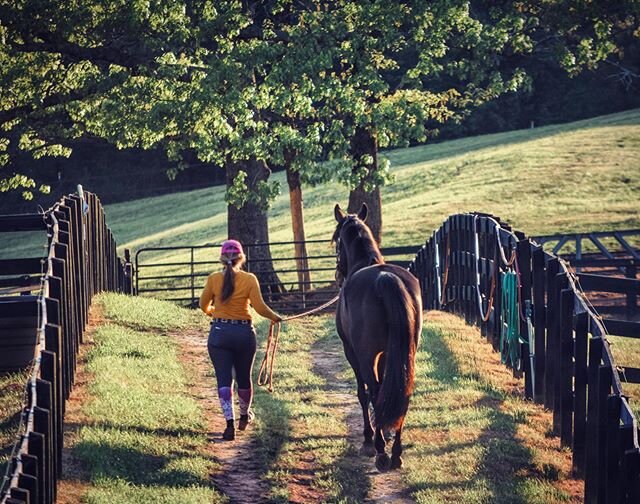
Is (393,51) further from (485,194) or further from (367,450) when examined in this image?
(485,194)

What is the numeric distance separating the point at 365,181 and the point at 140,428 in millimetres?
14900

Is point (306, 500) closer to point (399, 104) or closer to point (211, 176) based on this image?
point (399, 104)

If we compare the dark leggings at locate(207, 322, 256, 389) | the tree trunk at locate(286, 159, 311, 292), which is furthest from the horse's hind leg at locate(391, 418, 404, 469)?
the tree trunk at locate(286, 159, 311, 292)

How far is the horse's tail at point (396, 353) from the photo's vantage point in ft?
34.3

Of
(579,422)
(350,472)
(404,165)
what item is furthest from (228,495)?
(404,165)

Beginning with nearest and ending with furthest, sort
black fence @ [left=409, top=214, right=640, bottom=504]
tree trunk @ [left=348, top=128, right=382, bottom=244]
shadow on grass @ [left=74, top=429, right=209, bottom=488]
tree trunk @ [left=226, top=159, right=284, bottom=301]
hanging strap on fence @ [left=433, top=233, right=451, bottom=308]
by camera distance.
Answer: black fence @ [left=409, top=214, right=640, bottom=504] → shadow on grass @ [left=74, top=429, right=209, bottom=488] → hanging strap on fence @ [left=433, top=233, right=451, bottom=308] → tree trunk @ [left=348, top=128, right=382, bottom=244] → tree trunk @ [left=226, top=159, right=284, bottom=301]

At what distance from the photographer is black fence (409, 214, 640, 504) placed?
8.70 meters

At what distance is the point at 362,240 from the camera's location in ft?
41.1

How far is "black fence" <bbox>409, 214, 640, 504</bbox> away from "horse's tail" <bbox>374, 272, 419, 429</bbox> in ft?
5.68

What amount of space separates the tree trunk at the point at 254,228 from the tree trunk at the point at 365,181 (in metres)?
2.55

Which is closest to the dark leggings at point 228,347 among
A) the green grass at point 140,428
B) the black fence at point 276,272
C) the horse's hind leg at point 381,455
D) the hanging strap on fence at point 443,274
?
the green grass at point 140,428

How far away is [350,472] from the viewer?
10570 mm

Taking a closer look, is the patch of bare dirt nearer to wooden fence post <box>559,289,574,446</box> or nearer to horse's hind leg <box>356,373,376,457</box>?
horse's hind leg <box>356,373,376,457</box>

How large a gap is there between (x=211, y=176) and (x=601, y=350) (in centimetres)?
6142
